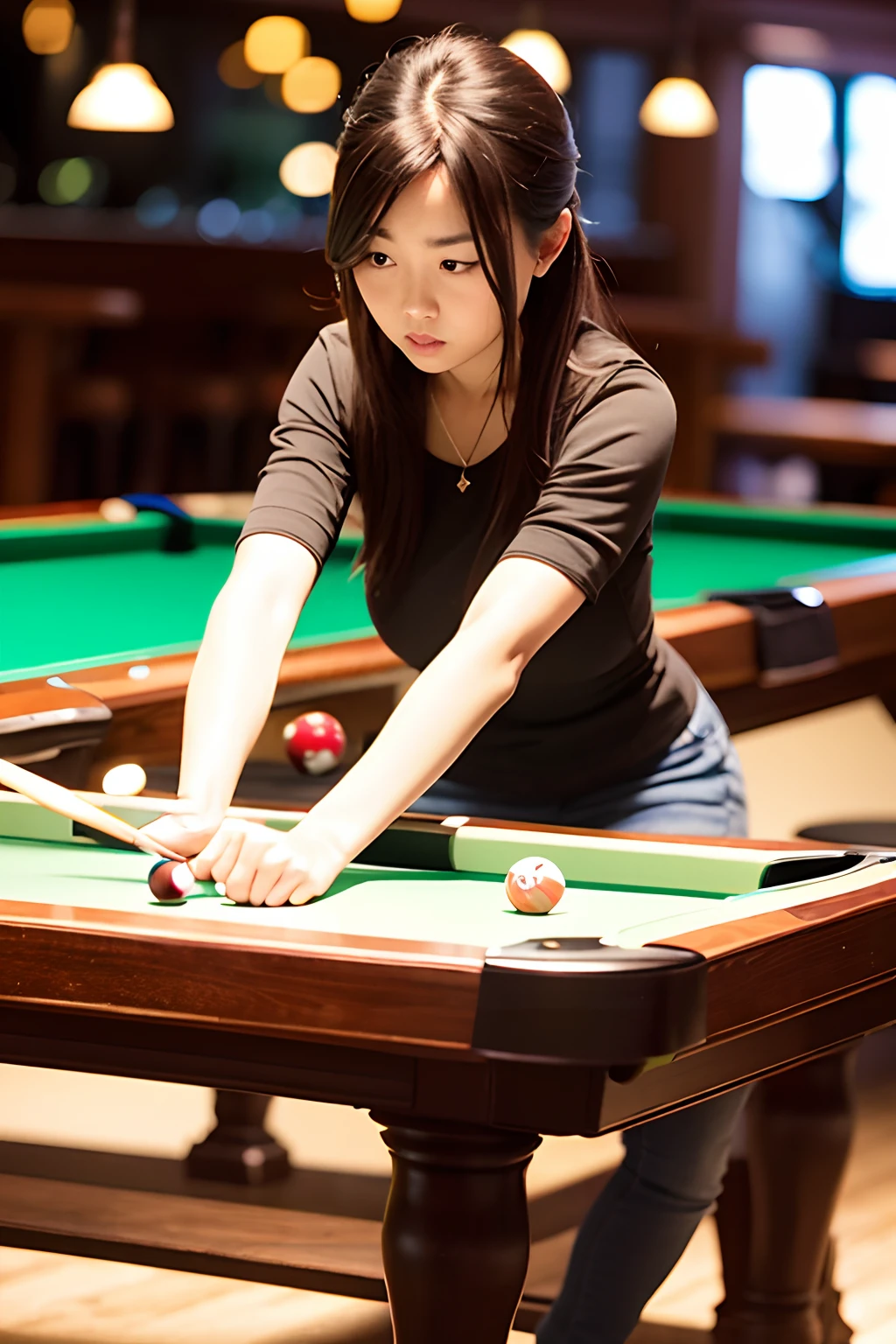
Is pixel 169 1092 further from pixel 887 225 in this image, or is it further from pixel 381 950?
pixel 887 225

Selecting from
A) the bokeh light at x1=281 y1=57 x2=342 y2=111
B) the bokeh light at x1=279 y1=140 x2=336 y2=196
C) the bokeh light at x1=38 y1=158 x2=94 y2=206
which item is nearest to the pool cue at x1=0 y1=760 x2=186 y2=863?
the bokeh light at x1=281 y1=57 x2=342 y2=111

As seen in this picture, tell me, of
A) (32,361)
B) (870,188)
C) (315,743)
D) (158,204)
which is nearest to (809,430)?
(32,361)

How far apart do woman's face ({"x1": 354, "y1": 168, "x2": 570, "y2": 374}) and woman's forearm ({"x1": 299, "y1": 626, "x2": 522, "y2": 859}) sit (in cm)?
26

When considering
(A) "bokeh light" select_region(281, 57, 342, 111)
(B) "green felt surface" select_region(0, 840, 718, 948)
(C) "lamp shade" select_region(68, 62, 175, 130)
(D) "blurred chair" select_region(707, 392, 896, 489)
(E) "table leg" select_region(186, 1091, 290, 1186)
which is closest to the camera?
(B) "green felt surface" select_region(0, 840, 718, 948)

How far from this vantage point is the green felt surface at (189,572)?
8.42 feet

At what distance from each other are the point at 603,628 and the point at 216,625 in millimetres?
386

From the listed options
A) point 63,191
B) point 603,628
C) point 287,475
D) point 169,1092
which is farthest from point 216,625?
point 63,191

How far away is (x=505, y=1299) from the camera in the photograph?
131 centimetres

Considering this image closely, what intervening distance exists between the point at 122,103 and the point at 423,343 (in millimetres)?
4757

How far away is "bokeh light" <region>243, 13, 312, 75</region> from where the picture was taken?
7902 mm

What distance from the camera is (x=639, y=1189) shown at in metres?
1.90

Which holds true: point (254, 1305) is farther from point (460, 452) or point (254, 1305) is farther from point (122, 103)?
point (122, 103)

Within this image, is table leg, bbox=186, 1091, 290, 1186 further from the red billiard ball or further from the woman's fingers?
the woman's fingers

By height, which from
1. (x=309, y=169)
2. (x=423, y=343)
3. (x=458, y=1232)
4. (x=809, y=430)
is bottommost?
(x=458, y=1232)
